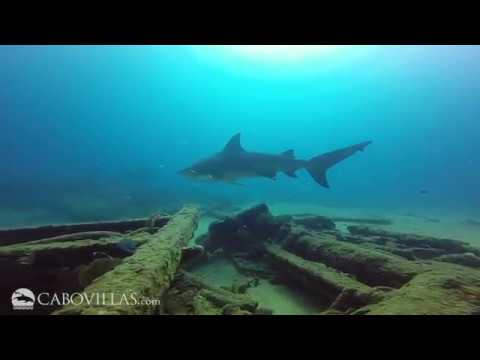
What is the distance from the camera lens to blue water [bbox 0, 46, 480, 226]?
343 ft

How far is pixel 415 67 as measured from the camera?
11038 centimetres

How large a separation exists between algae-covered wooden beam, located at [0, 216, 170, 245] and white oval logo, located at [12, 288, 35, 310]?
3230mm

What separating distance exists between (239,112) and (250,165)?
172 m

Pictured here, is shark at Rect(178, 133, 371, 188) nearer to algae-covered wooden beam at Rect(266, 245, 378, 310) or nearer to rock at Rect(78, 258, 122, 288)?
algae-covered wooden beam at Rect(266, 245, 378, 310)

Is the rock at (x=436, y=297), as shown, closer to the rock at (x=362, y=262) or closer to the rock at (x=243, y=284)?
the rock at (x=362, y=262)

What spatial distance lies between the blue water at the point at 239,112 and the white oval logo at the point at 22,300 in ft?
212

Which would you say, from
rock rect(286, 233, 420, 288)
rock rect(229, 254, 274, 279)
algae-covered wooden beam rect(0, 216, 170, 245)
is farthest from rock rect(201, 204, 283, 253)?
algae-covered wooden beam rect(0, 216, 170, 245)

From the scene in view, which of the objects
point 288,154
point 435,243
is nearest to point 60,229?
point 288,154

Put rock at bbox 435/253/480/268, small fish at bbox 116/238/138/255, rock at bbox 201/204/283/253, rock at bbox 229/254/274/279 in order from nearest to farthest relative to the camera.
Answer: small fish at bbox 116/238/138/255 → rock at bbox 229/254/274/279 → rock at bbox 435/253/480/268 → rock at bbox 201/204/283/253

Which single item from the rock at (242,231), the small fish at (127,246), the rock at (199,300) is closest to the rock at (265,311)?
the rock at (199,300)

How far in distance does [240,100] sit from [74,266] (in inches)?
6871

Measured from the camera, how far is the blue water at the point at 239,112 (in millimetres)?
104438
